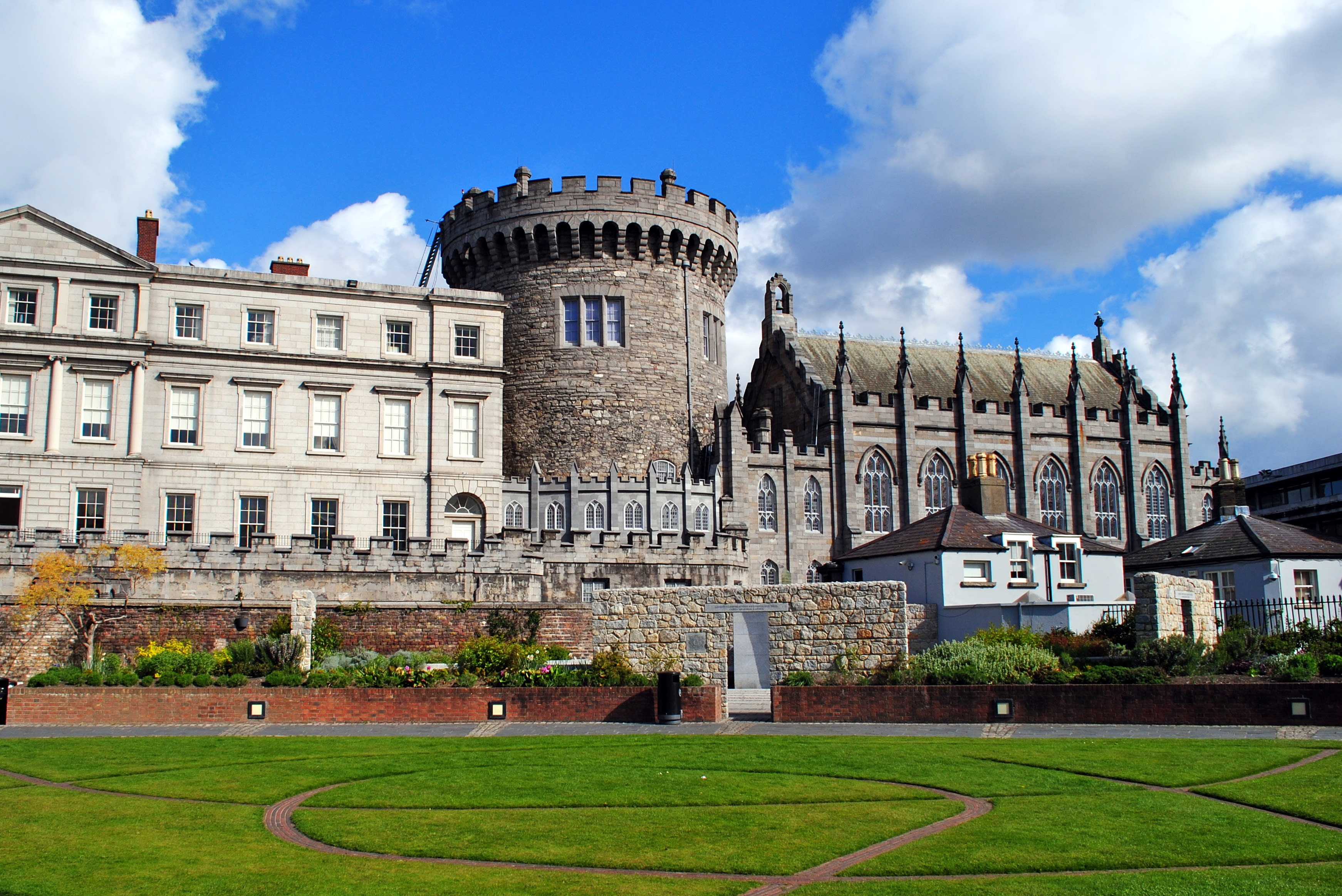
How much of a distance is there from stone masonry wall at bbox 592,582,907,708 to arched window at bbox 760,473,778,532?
21.9 m

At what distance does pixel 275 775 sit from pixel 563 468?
30133mm

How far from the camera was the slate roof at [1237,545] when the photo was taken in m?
32.8

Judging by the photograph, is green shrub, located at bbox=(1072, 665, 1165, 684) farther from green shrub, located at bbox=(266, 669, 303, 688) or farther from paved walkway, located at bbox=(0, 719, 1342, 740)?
green shrub, located at bbox=(266, 669, 303, 688)

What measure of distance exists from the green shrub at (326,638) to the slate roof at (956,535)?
1595cm

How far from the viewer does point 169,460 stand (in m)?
36.7

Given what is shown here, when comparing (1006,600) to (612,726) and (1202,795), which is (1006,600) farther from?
(1202,795)

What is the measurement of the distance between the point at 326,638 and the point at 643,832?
60.2 feet

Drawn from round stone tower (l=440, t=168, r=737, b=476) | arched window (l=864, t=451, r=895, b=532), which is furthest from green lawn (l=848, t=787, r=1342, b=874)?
arched window (l=864, t=451, r=895, b=532)

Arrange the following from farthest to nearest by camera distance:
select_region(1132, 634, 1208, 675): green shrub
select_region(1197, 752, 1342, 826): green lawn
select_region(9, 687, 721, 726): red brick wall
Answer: select_region(1132, 634, 1208, 675): green shrub < select_region(9, 687, 721, 726): red brick wall < select_region(1197, 752, 1342, 826): green lawn

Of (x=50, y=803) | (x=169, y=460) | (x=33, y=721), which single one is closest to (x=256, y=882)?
(x=50, y=803)

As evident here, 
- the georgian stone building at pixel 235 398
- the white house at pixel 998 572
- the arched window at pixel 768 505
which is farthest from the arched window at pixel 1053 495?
the georgian stone building at pixel 235 398

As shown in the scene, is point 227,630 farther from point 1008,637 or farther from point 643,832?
point 643,832

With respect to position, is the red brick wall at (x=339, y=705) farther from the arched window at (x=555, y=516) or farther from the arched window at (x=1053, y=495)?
the arched window at (x=1053, y=495)

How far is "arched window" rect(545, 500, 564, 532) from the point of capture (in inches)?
1645
